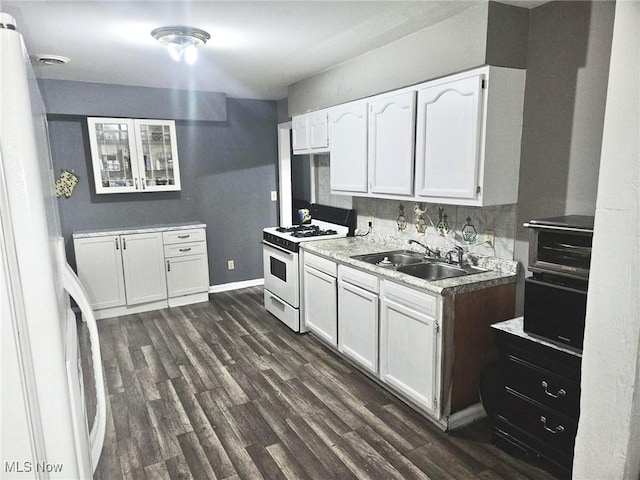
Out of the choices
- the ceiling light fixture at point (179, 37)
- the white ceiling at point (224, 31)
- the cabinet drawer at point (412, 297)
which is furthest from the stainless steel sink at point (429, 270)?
the ceiling light fixture at point (179, 37)

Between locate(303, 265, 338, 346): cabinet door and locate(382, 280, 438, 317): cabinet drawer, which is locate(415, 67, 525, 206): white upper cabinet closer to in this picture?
locate(382, 280, 438, 317): cabinet drawer

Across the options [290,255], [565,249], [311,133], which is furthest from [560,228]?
[311,133]

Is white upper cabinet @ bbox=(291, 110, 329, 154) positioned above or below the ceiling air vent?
below

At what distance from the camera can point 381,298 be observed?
2.85m

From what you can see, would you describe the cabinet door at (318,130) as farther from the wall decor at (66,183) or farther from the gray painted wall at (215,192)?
the wall decor at (66,183)

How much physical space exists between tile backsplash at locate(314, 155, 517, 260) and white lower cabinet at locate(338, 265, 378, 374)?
2.10ft

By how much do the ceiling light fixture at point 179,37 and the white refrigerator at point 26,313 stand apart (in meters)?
2.10

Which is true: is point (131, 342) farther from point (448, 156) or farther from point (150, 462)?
point (448, 156)

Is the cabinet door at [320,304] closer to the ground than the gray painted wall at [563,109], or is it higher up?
closer to the ground

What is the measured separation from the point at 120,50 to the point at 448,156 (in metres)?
2.48

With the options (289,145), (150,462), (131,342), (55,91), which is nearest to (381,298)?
(150,462)

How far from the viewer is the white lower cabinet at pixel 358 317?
2.95 meters

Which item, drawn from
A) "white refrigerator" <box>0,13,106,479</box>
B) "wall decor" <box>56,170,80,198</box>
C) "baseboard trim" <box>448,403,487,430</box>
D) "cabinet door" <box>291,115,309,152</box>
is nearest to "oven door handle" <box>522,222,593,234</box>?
"baseboard trim" <box>448,403,487,430</box>

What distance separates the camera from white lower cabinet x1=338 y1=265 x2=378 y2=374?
295cm
